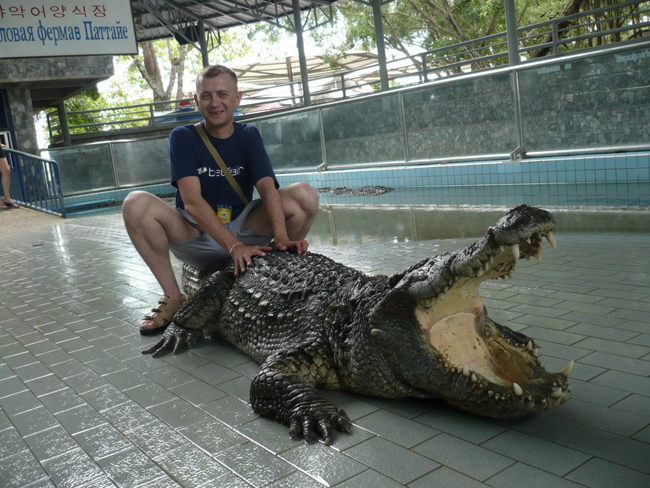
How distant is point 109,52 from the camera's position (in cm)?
1271

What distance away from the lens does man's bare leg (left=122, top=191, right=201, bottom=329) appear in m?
3.83

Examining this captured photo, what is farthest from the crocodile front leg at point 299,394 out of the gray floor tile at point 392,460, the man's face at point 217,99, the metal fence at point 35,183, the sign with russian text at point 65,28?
the sign with russian text at point 65,28

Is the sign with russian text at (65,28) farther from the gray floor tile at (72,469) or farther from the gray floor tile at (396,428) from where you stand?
the gray floor tile at (396,428)

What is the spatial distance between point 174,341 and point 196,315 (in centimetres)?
20

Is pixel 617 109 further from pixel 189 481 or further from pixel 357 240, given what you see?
pixel 189 481

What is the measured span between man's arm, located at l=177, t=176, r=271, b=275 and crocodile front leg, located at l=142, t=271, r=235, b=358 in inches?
5.0

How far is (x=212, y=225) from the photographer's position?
11.8ft

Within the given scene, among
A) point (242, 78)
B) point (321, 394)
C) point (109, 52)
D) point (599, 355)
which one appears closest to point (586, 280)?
point (599, 355)

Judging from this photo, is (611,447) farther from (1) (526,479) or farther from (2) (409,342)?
(2) (409,342)

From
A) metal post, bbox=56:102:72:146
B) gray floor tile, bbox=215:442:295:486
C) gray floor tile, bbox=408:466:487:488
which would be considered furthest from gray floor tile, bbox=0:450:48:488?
metal post, bbox=56:102:72:146

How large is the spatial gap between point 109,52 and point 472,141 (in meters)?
7.75

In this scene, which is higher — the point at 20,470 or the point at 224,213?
the point at 224,213

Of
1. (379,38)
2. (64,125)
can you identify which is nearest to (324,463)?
(379,38)

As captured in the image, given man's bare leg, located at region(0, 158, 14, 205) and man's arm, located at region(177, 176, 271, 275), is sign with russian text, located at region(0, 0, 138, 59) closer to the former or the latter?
man's bare leg, located at region(0, 158, 14, 205)
